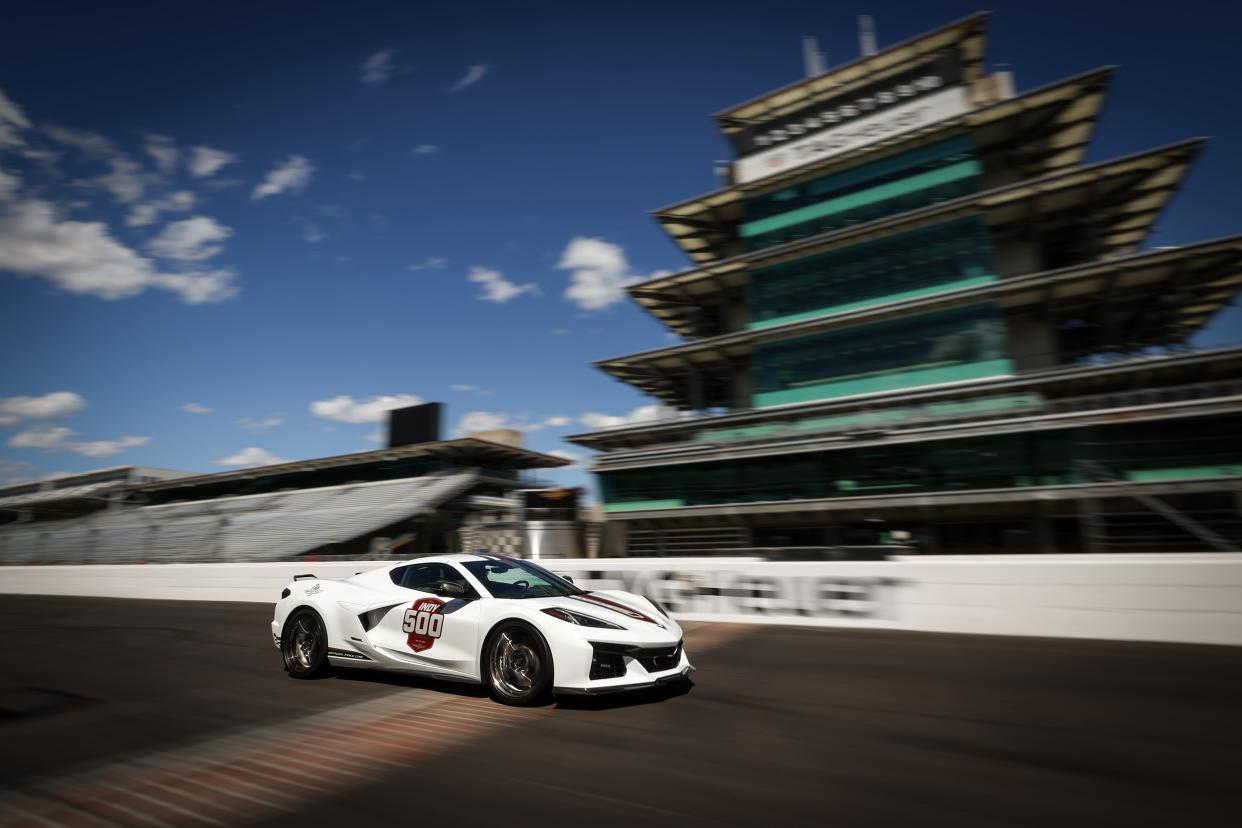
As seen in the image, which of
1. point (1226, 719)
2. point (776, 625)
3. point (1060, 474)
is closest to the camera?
point (1226, 719)

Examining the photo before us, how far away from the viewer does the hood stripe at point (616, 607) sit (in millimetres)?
5812

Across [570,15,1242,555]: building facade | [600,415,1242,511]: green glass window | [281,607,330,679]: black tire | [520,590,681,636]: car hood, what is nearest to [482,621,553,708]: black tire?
[520,590,681,636]: car hood

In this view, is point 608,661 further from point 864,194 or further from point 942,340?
point 864,194

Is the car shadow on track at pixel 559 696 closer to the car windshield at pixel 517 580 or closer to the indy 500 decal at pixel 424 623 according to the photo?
the indy 500 decal at pixel 424 623

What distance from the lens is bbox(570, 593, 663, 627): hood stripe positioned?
5812mm

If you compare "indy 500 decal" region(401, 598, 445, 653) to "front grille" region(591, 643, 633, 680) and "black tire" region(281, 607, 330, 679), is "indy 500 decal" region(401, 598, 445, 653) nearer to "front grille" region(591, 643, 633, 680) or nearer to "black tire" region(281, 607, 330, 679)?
"black tire" region(281, 607, 330, 679)

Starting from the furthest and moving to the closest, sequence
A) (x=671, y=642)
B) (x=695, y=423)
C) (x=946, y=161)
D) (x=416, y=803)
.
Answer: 1. (x=695, y=423)
2. (x=946, y=161)
3. (x=671, y=642)
4. (x=416, y=803)

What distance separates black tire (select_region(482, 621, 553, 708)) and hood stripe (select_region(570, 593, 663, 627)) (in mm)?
673

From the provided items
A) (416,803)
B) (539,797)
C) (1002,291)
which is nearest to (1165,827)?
(539,797)

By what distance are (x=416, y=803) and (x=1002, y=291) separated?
2637cm

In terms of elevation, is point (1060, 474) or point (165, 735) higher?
point (1060, 474)

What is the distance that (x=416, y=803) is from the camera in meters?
3.57

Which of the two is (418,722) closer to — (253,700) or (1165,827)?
(253,700)

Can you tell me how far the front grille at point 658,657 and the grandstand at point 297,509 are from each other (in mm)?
18697
